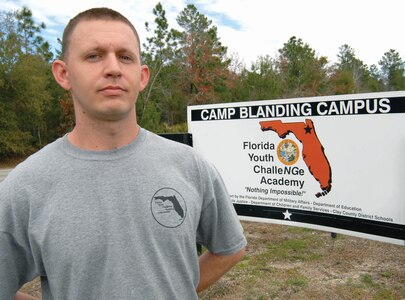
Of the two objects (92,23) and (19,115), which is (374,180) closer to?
(92,23)

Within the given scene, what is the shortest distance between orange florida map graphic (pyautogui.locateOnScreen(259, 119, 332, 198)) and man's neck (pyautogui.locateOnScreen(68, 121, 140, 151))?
11.5 feet

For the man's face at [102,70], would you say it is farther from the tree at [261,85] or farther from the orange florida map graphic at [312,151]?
the tree at [261,85]

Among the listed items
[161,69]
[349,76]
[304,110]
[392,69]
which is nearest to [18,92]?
[161,69]

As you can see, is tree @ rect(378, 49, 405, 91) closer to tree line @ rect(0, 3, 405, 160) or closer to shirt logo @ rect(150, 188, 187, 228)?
tree line @ rect(0, 3, 405, 160)

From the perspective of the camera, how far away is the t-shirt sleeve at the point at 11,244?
50.7 inches

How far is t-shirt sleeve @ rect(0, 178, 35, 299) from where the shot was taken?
1.29 m

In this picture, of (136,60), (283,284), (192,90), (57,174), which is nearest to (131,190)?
(57,174)

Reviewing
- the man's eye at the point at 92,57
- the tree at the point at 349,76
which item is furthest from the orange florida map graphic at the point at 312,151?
the tree at the point at 349,76

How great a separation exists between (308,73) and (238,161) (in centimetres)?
3437

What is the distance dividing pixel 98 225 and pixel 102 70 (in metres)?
0.56

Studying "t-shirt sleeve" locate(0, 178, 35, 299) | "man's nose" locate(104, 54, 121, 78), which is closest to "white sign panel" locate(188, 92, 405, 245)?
"man's nose" locate(104, 54, 121, 78)

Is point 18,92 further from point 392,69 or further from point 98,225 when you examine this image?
point 392,69

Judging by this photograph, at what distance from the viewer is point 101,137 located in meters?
1.44

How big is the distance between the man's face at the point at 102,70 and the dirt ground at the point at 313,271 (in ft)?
10.3
